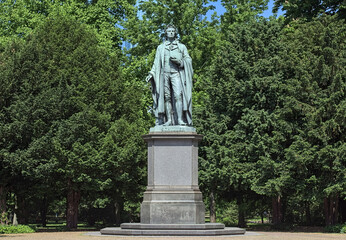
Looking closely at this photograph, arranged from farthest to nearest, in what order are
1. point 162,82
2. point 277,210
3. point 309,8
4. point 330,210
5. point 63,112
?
1. point 309,8
2. point 277,210
3. point 63,112
4. point 330,210
5. point 162,82

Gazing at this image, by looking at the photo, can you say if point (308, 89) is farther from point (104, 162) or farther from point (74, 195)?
point (74, 195)

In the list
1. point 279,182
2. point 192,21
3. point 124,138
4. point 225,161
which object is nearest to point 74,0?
point 192,21

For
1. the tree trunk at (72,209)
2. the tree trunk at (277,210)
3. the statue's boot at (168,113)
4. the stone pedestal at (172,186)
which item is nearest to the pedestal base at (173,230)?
the stone pedestal at (172,186)

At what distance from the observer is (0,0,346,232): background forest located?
1188 inches

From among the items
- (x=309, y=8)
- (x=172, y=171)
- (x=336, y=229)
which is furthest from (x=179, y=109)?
(x=309, y=8)

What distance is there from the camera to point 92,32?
3703cm

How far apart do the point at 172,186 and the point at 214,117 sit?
16155 mm

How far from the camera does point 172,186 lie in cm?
1912

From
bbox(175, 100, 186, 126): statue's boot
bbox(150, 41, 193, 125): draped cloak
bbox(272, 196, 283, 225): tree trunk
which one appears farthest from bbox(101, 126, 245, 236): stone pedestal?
bbox(272, 196, 283, 225): tree trunk

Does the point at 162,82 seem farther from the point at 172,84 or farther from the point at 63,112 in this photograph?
the point at 63,112

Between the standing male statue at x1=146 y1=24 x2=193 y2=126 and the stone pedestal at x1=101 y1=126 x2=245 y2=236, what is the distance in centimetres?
85

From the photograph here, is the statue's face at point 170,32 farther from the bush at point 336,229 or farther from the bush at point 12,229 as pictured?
the bush at point 336,229

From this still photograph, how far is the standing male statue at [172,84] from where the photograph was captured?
2041 cm

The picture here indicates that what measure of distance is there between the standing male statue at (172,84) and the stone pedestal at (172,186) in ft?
2.78
